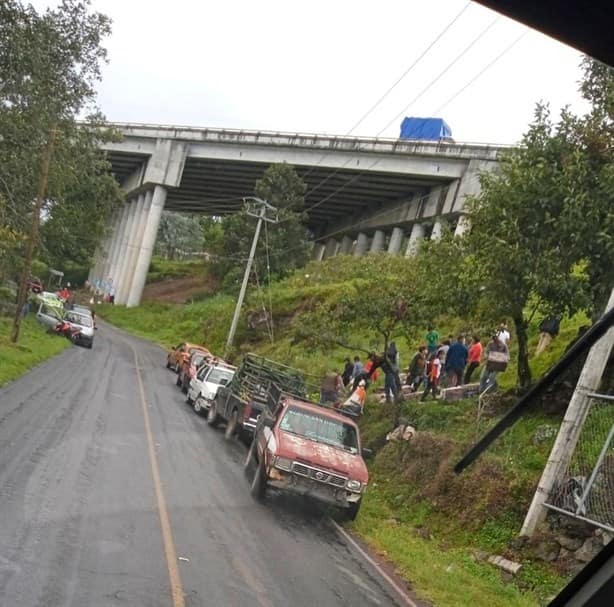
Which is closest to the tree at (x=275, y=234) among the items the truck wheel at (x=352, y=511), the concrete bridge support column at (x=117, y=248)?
the concrete bridge support column at (x=117, y=248)

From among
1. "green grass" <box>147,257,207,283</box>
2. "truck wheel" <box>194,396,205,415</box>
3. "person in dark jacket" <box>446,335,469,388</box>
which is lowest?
"truck wheel" <box>194,396,205,415</box>

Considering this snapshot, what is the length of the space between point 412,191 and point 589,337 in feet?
188

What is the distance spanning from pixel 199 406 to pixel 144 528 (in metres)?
13.8

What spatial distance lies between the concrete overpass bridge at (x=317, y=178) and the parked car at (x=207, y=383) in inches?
885

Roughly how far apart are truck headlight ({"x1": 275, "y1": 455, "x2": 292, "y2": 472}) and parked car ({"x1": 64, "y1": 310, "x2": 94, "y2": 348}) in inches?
1088

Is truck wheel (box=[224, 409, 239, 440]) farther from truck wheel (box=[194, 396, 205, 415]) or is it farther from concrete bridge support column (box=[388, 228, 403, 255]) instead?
concrete bridge support column (box=[388, 228, 403, 255])

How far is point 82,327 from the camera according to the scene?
3800cm

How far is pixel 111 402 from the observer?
63.8ft

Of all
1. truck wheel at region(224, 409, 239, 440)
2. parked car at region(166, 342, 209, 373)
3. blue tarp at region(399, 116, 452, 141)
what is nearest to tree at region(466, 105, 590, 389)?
truck wheel at region(224, 409, 239, 440)

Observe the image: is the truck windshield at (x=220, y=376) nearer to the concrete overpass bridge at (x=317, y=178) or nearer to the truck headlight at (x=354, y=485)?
the truck headlight at (x=354, y=485)

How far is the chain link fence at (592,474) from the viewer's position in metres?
9.62

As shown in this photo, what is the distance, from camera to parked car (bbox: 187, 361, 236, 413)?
73.2ft

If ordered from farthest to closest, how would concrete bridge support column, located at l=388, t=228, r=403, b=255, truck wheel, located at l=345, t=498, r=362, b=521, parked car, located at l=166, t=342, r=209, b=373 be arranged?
concrete bridge support column, located at l=388, t=228, r=403, b=255 → parked car, located at l=166, t=342, r=209, b=373 → truck wheel, located at l=345, t=498, r=362, b=521

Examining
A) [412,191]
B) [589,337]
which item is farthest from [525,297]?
[412,191]
